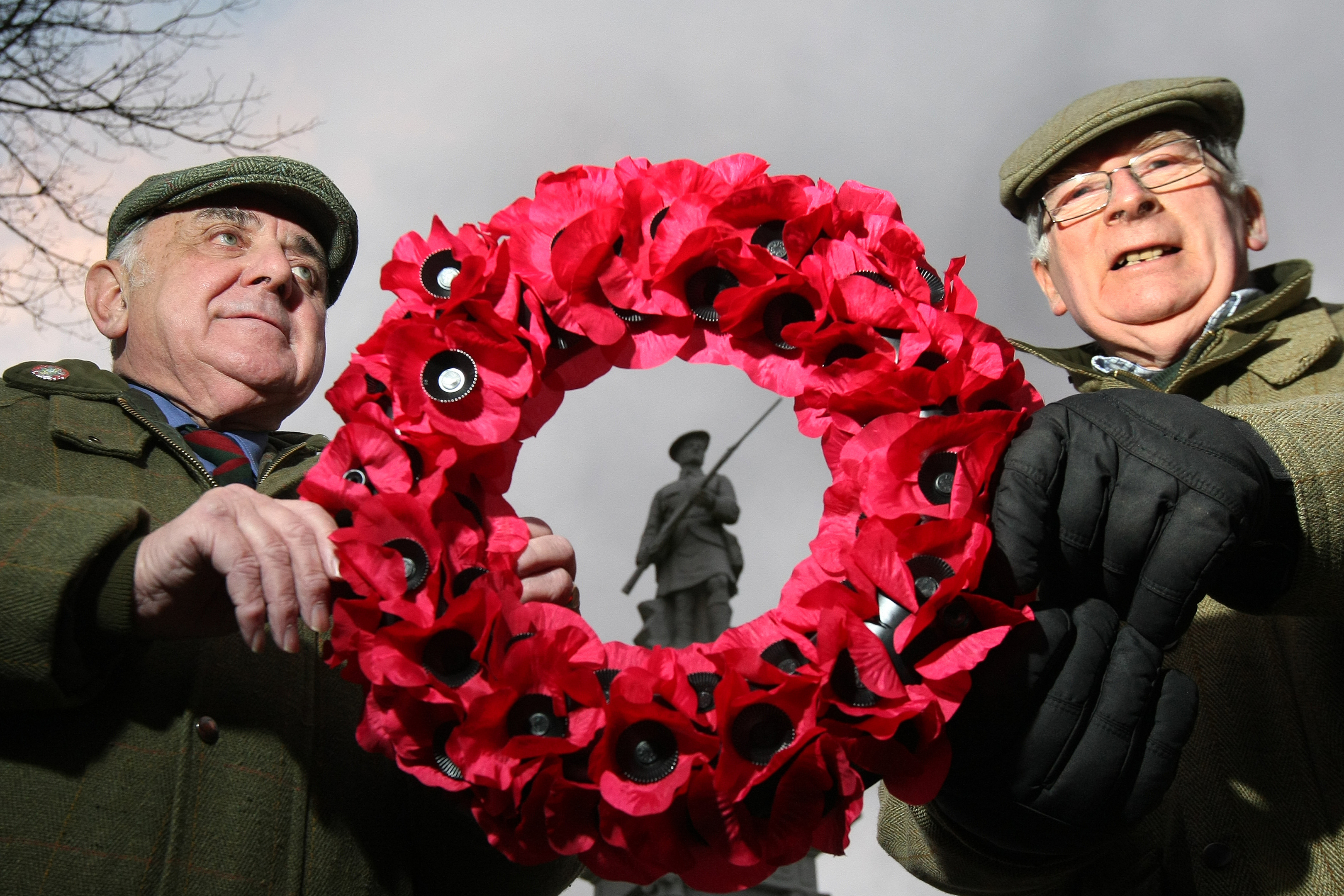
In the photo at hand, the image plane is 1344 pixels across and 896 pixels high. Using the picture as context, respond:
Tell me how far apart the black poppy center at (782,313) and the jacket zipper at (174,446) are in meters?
1.09

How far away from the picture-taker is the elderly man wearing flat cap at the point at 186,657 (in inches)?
63.2

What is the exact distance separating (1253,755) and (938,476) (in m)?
1.04

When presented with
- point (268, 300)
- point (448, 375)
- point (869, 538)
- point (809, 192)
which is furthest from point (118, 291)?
point (869, 538)

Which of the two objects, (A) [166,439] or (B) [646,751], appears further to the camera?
(A) [166,439]

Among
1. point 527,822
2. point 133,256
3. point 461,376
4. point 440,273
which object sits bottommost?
point 527,822

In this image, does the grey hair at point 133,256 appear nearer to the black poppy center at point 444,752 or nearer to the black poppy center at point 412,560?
the black poppy center at point 412,560

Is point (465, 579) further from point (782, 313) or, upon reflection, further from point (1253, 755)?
point (1253, 755)

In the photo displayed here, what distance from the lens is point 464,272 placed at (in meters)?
1.83

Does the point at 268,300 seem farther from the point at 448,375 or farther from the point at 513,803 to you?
the point at 513,803

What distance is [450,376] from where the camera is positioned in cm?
177

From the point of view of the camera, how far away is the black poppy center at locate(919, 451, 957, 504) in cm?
159

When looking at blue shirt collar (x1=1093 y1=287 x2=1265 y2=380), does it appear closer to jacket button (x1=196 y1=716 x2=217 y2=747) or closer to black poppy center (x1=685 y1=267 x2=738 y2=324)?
black poppy center (x1=685 y1=267 x2=738 y2=324)

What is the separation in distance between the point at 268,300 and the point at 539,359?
1.00 meters

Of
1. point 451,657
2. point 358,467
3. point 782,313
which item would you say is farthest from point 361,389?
point 782,313
